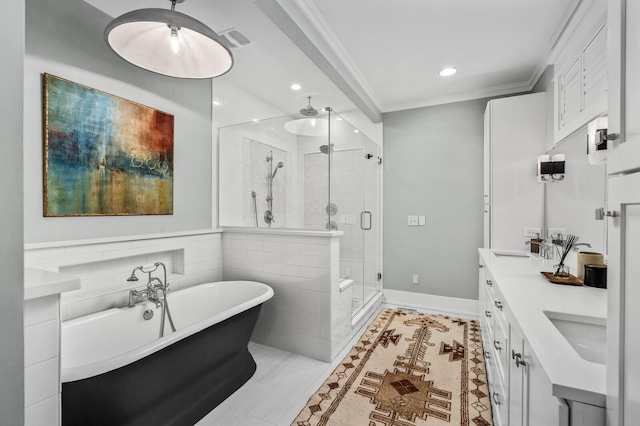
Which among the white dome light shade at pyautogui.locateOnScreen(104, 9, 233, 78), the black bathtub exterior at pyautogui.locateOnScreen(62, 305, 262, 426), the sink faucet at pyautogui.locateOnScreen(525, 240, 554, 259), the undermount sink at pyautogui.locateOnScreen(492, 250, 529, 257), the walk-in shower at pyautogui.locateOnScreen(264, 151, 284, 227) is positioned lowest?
the black bathtub exterior at pyautogui.locateOnScreen(62, 305, 262, 426)

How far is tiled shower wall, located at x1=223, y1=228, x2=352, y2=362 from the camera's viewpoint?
244 cm

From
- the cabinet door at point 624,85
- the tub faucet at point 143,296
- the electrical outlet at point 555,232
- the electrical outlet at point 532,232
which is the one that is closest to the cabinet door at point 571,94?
the electrical outlet at point 555,232

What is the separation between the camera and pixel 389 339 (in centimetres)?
282

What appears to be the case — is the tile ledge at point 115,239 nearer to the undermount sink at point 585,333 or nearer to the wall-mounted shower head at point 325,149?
the wall-mounted shower head at point 325,149

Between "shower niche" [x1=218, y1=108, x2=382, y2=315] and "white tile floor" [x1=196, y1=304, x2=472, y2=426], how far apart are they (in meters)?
0.86

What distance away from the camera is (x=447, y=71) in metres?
2.94

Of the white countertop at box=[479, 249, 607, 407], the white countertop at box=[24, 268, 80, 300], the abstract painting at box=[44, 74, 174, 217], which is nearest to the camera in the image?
the white countertop at box=[479, 249, 607, 407]

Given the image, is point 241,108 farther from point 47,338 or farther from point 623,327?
point 623,327

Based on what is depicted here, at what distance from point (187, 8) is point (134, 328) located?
2188 millimetres

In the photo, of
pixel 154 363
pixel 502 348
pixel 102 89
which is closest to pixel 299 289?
pixel 154 363

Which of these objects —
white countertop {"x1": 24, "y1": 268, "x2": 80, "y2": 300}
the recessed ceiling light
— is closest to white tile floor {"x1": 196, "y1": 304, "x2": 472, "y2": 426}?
white countertop {"x1": 24, "y1": 268, "x2": 80, "y2": 300}

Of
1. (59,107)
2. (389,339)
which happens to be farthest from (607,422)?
(59,107)

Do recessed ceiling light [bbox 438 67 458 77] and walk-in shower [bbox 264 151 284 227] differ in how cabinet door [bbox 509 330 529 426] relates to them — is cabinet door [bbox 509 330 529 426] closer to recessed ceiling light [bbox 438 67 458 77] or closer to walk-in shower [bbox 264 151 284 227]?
walk-in shower [bbox 264 151 284 227]

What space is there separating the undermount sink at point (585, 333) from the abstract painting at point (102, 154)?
2564 millimetres
